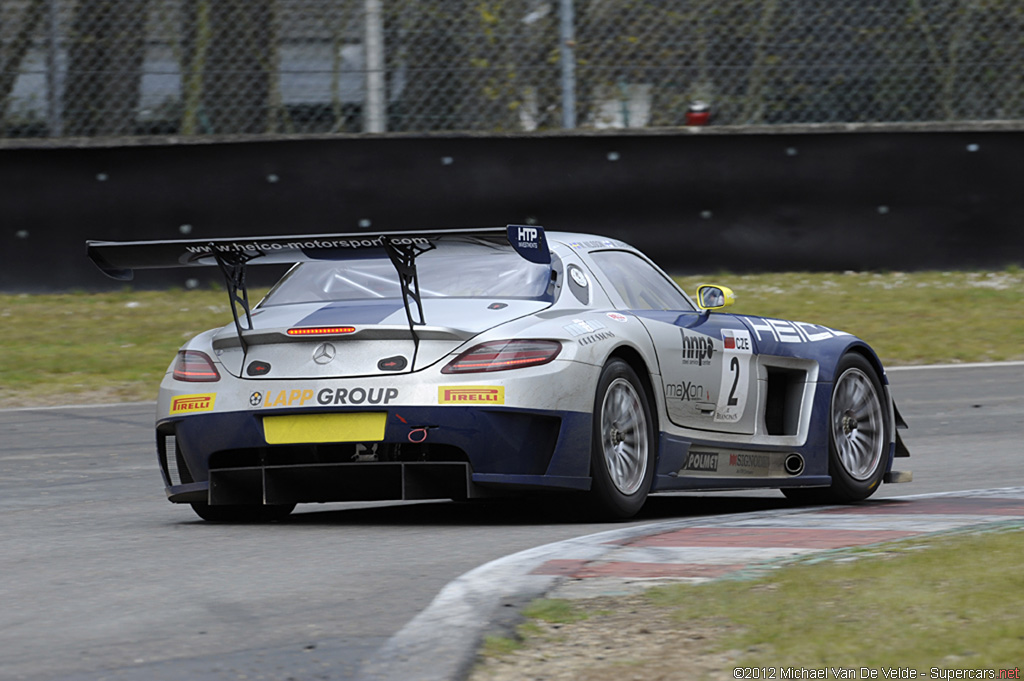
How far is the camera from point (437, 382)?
6230 mm

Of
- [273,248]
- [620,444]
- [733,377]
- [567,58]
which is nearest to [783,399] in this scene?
[733,377]

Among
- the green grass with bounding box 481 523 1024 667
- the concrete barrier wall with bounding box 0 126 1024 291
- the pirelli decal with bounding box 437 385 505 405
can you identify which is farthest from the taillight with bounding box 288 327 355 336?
the concrete barrier wall with bounding box 0 126 1024 291

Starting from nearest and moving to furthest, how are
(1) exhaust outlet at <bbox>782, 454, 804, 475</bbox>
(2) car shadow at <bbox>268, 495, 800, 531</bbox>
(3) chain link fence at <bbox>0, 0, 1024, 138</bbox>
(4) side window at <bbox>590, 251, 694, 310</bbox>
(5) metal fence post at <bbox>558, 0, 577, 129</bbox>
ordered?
1. (2) car shadow at <bbox>268, 495, 800, 531</bbox>
2. (4) side window at <bbox>590, 251, 694, 310</bbox>
3. (1) exhaust outlet at <bbox>782, 454, 804, 475</bbox>
4. (3) chain link fence at <bbox>0, 0, 1024, 138</bbox>
5. (5) metal fence post at <bbox>558, 0, 577, 129</bbox>

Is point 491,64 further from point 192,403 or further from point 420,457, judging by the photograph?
point 420,457

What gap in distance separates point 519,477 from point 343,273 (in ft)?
4.82

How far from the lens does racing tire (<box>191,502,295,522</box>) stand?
7.03 meters

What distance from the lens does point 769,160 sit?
47.7ft

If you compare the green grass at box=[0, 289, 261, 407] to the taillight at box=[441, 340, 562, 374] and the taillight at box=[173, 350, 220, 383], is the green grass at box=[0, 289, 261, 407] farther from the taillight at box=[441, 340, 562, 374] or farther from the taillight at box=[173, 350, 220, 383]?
the taillight at box=[441, 340, 562, 374]

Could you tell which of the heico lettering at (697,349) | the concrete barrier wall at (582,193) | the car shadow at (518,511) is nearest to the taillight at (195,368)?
the car shadow at (518,511)

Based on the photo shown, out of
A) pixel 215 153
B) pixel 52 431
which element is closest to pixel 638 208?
pixel 215 153

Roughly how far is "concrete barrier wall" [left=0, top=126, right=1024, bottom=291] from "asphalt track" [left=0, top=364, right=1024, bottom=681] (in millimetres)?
3949

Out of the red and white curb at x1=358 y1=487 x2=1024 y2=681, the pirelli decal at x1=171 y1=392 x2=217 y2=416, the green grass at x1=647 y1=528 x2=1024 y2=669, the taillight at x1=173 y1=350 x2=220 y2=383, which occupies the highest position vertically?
the taillight at x1=173 y1=350 x2=220 y2=383

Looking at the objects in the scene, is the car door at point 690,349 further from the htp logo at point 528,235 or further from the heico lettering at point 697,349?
the htp logo at point 528,235

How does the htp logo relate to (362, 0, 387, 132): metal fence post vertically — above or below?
below
